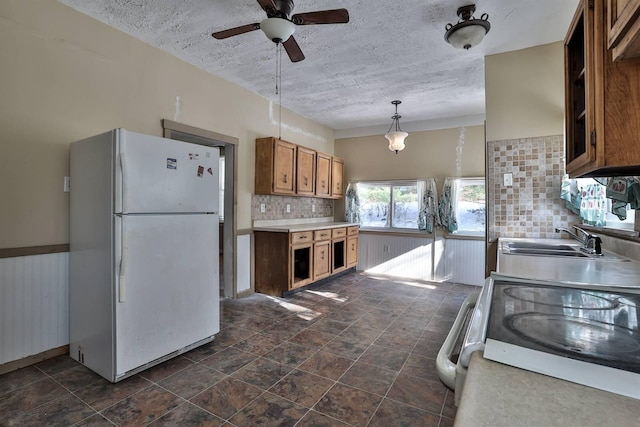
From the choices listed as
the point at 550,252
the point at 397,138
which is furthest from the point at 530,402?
the point at 397,138

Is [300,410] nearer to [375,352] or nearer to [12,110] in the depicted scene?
[375,352]

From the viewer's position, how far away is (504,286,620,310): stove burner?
38.7 inches

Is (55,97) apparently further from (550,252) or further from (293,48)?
(550,252)

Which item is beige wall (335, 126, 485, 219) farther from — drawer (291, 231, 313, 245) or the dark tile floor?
the dark tile floor

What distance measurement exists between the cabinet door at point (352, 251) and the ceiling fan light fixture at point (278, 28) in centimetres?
373

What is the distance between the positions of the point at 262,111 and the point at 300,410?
3687 millimetres

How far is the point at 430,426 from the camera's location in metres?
1.71

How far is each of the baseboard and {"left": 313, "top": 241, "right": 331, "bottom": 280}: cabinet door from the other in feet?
9.36

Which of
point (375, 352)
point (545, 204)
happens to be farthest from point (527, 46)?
point (375, 352)

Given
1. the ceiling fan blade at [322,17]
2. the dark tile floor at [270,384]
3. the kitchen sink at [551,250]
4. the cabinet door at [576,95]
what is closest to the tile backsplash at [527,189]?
the kitchen sink at [551,250]

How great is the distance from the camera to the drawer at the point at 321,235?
180 inches

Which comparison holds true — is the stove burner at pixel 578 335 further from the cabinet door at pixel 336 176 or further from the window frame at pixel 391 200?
the cabinet door at pixel 336 176

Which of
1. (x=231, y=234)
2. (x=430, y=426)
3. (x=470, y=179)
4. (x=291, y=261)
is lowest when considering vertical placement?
(x=430, y=426)

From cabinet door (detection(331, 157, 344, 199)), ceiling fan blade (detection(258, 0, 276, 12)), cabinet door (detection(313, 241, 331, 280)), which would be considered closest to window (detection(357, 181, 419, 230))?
cabinet door (detection(331, 157, 344, 199))
